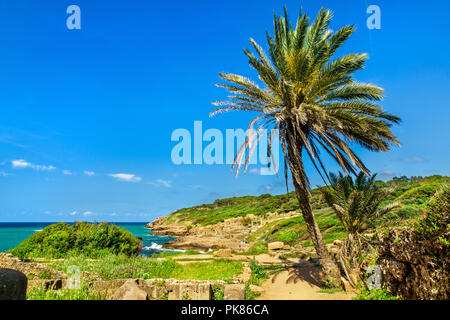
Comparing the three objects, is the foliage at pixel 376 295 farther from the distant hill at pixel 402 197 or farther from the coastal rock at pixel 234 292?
the coastal rock at pixel 234 292

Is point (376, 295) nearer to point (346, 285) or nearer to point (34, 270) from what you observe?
point (346, 285)

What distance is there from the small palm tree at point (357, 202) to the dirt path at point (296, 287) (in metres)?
2.85

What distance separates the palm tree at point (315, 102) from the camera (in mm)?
9828

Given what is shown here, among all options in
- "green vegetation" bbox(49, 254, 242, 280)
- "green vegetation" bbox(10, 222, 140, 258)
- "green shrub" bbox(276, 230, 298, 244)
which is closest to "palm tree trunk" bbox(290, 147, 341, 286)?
"green vegetation" bbox(49, 254, 242, 280)

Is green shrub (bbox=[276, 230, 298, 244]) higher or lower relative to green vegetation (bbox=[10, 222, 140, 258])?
lower

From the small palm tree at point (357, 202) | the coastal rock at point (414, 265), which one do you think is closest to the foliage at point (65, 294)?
the coastal rock at point (414, 265)

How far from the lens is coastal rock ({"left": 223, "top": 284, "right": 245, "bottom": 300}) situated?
7287mm

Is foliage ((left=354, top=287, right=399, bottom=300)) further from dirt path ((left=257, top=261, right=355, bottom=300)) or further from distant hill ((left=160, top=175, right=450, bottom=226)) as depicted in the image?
distant hill ((left=160, top=175, right=450, bottom=226))

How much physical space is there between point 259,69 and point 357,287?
9128mm

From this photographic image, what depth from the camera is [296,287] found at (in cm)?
1042

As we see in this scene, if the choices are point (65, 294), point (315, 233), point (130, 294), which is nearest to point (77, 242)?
point (65, 294)

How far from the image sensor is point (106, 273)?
405 inches

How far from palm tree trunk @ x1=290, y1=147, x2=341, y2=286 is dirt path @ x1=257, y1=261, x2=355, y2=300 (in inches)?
27.2
